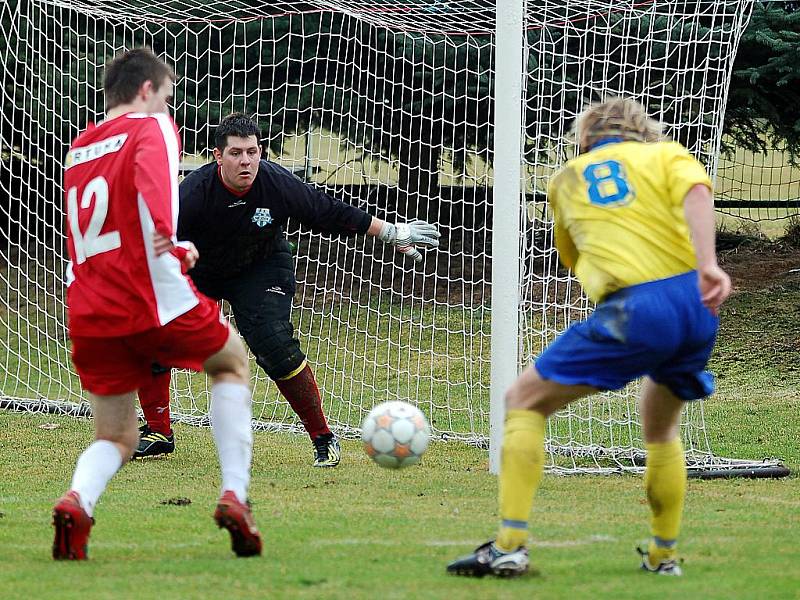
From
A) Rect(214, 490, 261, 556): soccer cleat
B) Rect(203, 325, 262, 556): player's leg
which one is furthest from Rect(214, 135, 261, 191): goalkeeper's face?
Rect(214, 490, 261, 556): soccer cleat

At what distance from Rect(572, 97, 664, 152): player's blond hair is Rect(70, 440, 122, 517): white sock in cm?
216

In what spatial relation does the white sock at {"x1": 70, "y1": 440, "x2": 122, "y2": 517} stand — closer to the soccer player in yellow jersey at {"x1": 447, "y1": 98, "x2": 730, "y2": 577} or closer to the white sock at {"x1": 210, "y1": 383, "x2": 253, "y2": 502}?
the white sock at {"x1": 210, "y1": 383, "x2": 253, "y2": 502}

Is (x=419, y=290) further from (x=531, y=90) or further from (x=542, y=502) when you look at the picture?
(x=542, y=502)

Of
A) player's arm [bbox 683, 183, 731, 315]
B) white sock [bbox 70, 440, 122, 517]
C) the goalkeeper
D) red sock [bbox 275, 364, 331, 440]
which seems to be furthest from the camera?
red sock [bbox 275, 364, 331, 440]

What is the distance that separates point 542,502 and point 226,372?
2.13m

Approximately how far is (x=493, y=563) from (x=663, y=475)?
716mm

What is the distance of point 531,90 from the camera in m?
8.77

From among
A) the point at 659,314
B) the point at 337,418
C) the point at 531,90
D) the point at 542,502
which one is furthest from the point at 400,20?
the point at 659,314

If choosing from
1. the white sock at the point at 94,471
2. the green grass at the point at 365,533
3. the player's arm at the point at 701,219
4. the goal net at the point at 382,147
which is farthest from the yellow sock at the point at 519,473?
the goal net at the point at 382,147

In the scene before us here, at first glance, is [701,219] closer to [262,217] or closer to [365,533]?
[365,533]

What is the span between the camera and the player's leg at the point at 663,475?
4.53 m

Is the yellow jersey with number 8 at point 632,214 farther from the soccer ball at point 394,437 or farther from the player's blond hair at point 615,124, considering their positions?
the soccer ball at point 394,437

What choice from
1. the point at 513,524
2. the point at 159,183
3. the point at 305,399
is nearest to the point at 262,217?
the point at 305,399

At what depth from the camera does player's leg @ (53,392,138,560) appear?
468 centimetres
